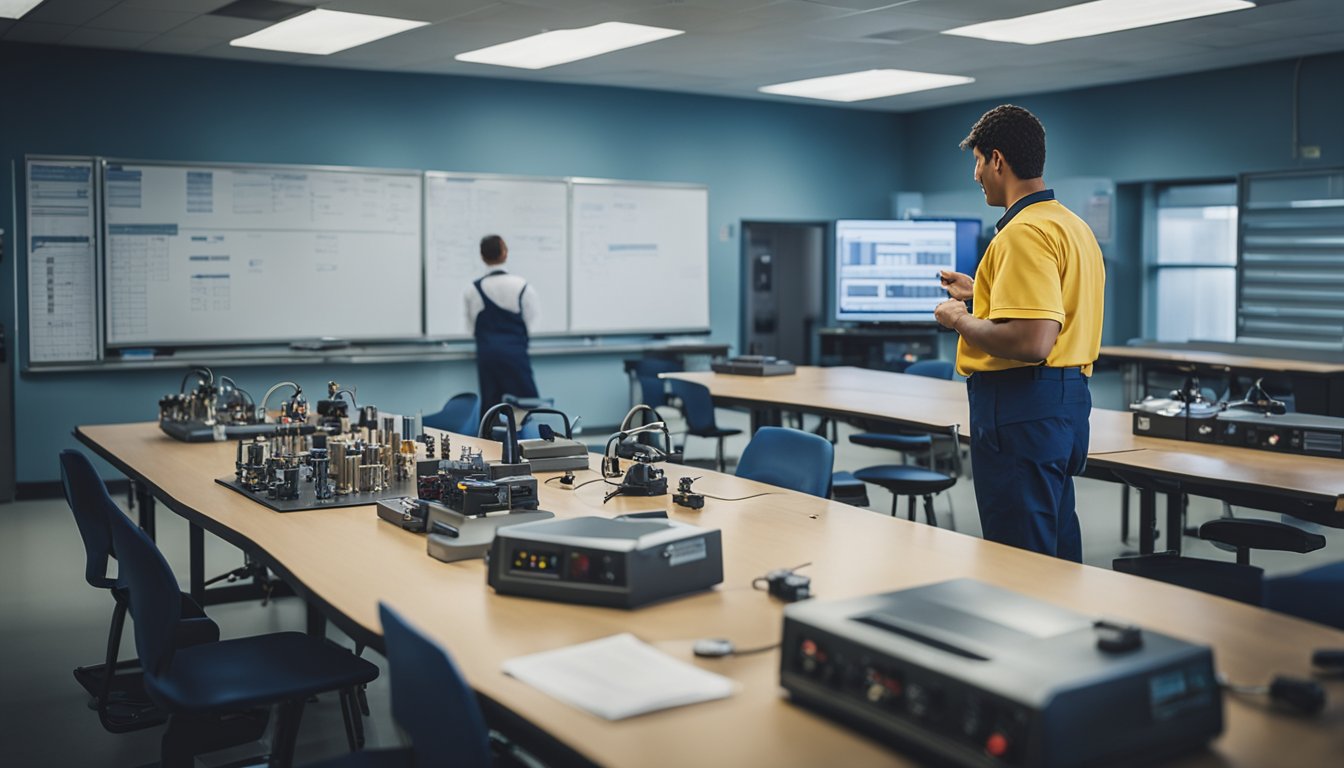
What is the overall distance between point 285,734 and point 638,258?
7.45 m

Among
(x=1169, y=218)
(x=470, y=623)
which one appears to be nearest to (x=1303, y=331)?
(x=1169, y=218)

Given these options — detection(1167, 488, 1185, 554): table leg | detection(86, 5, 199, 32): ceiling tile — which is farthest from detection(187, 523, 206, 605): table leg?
detection(1167, 488, 1185, 554): table leg

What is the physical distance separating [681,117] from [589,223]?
129 cm

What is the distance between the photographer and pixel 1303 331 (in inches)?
330

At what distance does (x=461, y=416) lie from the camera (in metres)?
5.43

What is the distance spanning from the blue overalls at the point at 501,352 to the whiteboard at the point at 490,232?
1255 mm

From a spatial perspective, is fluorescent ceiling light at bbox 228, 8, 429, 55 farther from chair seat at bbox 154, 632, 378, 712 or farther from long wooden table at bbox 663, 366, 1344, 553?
chair seat at bbox 154, 632, 378, 712

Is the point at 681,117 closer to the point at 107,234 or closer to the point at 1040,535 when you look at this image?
the point at 107,234

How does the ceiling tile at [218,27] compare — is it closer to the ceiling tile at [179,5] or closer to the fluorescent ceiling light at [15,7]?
the ceiling tile at [179,5]

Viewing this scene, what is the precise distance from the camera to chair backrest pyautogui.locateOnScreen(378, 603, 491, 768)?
1.68 m

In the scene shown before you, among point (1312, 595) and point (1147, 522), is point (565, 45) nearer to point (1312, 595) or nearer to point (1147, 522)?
point (1147, 522)

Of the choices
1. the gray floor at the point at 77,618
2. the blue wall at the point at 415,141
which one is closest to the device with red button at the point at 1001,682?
the gray floor at the point at 77,618

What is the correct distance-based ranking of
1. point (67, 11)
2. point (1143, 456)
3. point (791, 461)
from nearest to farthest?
point (791, 461), point (1143, 456), point (67, 11)

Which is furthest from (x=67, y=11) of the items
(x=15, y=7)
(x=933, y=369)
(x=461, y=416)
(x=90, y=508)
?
(x=933, y=369)
